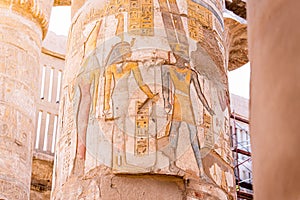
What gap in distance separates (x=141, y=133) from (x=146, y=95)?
0.32m

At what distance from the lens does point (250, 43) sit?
4.03ft

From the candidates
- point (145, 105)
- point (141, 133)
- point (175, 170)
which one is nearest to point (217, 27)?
point (145, 105)

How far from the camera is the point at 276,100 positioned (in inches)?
40.0

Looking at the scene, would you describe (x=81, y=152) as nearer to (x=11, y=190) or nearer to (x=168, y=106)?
(x=168, y=106)

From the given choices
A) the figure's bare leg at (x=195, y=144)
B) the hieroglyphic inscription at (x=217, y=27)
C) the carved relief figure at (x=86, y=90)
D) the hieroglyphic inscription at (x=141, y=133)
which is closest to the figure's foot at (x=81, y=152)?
the carved relief figure at (x=86, y=90)

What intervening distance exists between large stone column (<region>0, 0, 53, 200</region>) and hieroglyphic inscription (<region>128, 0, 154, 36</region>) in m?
3.78

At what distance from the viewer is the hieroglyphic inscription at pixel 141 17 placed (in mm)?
5176

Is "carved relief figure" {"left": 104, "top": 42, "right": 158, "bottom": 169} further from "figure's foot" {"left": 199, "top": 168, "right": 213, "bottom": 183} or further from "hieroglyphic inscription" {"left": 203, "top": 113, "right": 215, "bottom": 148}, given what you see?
"figure's foot" {"left": 199, "top": 168, "right": 213, "bottom": 183}

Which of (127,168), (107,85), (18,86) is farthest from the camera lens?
(18,86)

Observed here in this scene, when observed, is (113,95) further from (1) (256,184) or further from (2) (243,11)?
(2) (243,11)

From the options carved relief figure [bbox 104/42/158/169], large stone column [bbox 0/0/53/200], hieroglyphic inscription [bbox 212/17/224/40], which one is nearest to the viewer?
carved relief figure [bbox 104/42/158/169]

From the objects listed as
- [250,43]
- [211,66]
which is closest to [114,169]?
[211,66]

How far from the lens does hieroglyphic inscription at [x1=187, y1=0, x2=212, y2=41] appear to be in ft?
17.5

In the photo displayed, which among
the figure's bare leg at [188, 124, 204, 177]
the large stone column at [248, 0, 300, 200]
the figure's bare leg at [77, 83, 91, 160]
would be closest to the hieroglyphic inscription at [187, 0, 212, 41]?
the figure's bare leg at [188, 124, 204, 177]
